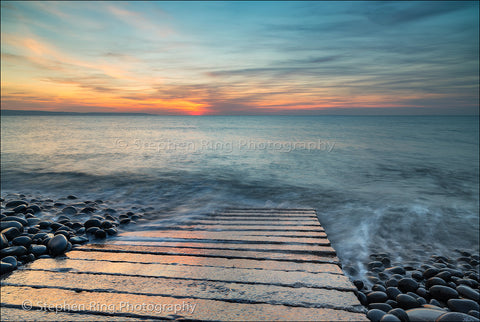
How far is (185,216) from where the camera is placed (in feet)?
25.8

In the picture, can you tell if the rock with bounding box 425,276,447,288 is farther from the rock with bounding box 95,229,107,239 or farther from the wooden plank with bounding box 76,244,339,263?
the rock with bounding box 95,229,107,239

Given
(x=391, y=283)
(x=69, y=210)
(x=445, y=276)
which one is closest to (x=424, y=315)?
(x=391, y=283)

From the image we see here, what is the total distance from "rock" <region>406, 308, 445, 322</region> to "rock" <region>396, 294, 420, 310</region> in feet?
1.21

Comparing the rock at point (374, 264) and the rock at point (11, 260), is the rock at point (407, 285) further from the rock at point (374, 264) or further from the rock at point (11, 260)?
the rock at point (11, 260)

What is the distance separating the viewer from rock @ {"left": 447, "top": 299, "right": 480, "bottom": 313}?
3.44m

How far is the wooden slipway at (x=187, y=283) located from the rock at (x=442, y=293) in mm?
1823

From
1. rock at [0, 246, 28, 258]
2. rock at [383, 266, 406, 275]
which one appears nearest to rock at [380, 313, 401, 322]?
rock at [383, 266, 406, 275]

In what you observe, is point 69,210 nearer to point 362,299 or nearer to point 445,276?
point 362,299

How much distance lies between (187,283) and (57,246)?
7.12ft

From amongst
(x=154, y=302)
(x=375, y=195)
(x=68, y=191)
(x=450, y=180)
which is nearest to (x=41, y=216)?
(x=68, y=191)

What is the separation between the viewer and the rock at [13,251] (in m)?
3.50

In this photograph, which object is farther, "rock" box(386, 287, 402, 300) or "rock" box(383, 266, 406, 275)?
"rock" box(383, 266, 406, 275)

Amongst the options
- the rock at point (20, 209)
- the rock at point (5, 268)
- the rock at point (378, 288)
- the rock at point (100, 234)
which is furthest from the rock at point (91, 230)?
the rock at point (378, 288)

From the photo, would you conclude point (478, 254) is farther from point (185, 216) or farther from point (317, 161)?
point (317, 161)
